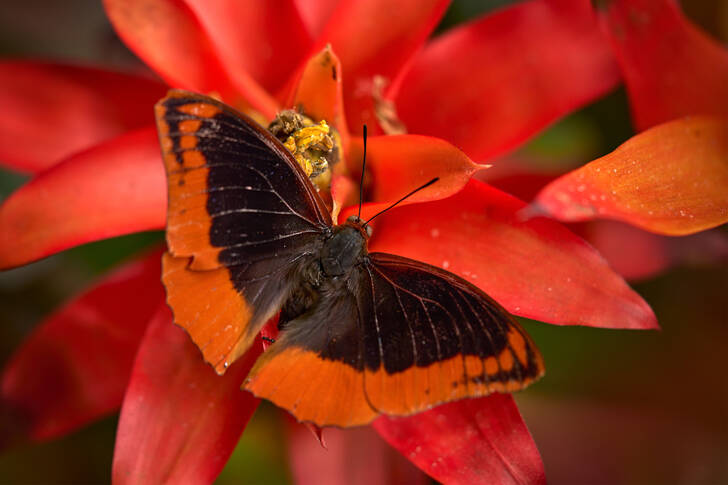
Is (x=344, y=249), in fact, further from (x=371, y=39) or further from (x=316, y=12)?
(x=316, y=12)

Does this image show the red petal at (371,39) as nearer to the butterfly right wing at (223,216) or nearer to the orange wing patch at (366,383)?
the butterfly right wing at (223,216)

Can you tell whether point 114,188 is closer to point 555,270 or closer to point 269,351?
point 269,351

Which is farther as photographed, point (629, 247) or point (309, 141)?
point (629, 247)

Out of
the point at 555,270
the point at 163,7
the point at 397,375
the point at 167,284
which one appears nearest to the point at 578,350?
the point at 555,270

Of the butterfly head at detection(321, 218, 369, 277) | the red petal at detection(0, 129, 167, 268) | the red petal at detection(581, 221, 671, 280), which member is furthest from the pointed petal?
the red petal at detection(581, 221, 671, 280)

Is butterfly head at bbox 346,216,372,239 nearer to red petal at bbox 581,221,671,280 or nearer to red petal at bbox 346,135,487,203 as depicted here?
red petal at bbox 346,135,487,203

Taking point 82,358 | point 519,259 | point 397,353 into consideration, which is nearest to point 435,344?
point 397,353
